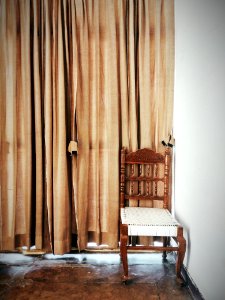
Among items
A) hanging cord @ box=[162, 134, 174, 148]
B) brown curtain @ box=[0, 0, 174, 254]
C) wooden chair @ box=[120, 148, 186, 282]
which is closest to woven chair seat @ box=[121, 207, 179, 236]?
wooden chair @ box=[120, 148, 186, 282]

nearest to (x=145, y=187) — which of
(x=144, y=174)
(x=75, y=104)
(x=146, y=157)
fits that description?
(x=144, y=174)

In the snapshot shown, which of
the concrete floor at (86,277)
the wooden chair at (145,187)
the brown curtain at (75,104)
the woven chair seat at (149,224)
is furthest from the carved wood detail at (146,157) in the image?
the concrete floor at (86,277)

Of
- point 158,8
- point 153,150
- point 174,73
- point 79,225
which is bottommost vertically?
point 79,225

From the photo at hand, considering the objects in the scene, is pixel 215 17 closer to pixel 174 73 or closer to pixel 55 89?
pixel 174 73

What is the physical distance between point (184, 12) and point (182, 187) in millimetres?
1563

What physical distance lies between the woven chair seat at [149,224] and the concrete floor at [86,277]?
45 centimetres

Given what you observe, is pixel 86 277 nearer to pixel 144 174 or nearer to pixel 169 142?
pixel 144 174

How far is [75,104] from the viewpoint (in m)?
2.38

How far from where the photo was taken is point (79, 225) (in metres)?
2.40

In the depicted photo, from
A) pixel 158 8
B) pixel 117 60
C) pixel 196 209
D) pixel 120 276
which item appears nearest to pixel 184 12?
pixel 158 8

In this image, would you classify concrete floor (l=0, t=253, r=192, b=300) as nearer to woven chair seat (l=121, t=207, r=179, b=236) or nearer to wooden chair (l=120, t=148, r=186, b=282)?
wooden chair (l=120, t=148, r=186, b=282)

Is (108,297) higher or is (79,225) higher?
(79,225)

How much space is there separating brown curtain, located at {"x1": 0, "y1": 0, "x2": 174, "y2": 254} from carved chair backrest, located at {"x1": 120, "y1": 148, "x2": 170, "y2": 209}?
124 millimetres

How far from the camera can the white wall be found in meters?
1.51
